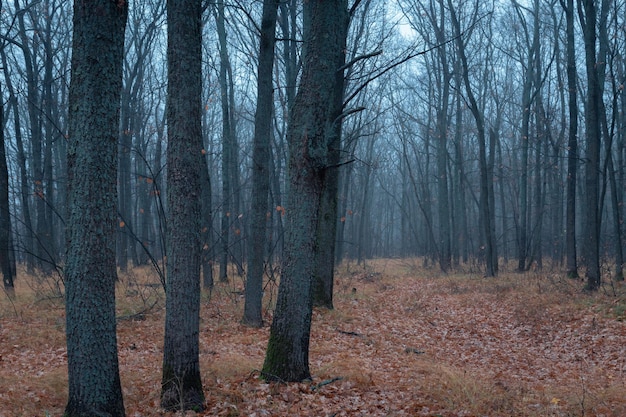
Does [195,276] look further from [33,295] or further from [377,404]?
[33,295]

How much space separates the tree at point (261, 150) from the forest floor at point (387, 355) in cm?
115

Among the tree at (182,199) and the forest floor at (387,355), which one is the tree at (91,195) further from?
the forest floor at (387,355)

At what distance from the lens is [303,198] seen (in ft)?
19.1

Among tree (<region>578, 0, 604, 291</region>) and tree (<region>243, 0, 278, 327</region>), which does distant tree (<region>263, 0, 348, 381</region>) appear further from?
tree (<region>578, 0, 604, 291</region>)

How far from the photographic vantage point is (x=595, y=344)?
29.6 ft

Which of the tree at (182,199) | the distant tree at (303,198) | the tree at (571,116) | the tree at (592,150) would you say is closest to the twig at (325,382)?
the distant tree at (303,198)

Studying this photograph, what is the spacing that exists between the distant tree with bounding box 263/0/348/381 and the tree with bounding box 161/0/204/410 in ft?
3.63

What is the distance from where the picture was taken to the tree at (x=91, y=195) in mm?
4270

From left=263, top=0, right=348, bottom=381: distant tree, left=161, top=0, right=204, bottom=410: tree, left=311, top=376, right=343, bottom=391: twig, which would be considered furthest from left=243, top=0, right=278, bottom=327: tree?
left=161, top=0, right=204, bottom=410: tree

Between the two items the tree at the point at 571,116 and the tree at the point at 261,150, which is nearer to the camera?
the tree at the point at 261,150

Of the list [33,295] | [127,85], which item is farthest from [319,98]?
[127,85]

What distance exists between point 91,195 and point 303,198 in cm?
237

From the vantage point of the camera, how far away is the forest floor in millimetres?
5484

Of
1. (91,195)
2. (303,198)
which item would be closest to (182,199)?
(91,195)
